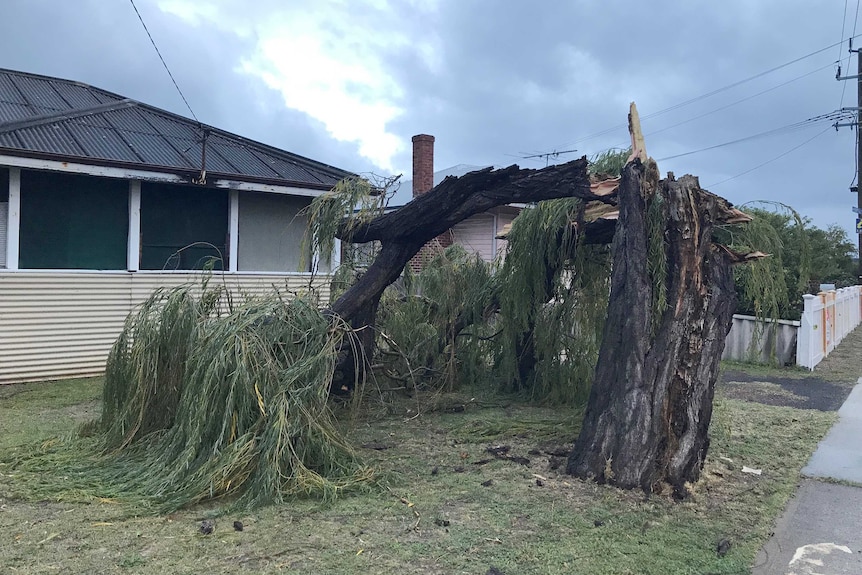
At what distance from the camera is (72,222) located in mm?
9422

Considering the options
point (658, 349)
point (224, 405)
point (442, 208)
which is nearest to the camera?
point (224, 405)

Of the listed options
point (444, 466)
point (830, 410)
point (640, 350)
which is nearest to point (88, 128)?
point (444, 466)

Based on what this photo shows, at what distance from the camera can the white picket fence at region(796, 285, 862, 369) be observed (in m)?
11.4

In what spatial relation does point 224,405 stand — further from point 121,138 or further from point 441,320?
point 121,138

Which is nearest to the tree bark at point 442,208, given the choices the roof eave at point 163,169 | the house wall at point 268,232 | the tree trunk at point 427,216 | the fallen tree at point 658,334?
the tree trunk at point 427,216

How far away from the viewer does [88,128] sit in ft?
32.9

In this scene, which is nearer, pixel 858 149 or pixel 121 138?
pixel 121 138

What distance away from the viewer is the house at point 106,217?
347 inches

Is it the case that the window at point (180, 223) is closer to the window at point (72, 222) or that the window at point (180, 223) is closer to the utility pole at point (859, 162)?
the window at point (72, 222)

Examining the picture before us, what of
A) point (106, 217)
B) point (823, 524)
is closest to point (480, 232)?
point (106, 217)

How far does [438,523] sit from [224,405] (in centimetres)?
177

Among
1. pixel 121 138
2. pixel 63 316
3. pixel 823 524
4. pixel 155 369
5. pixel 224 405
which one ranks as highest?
pixel 121 138

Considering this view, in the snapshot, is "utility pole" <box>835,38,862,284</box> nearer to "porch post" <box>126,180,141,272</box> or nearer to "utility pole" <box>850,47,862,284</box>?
"utility pole" <box>850,47,862,284</box>

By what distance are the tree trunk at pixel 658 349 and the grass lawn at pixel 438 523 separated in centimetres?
25
